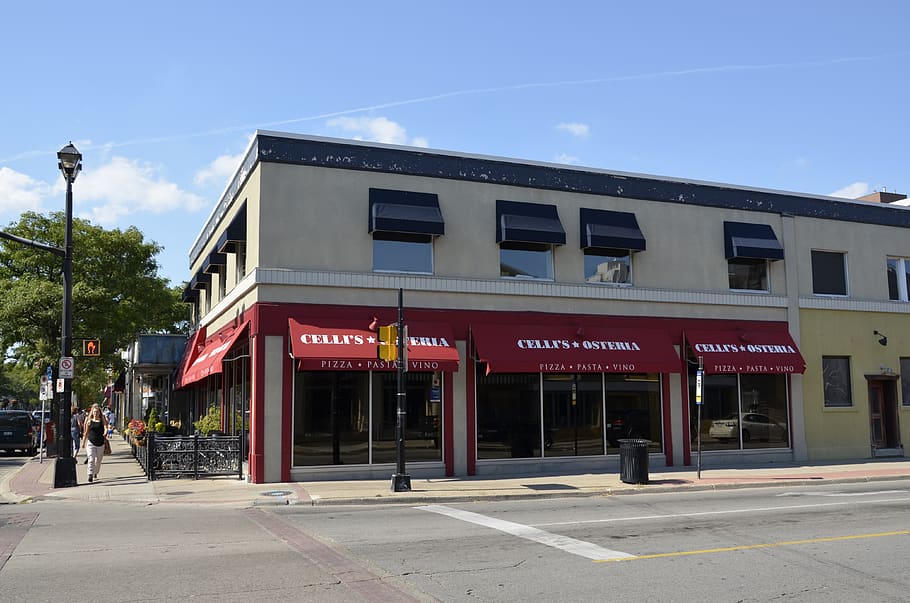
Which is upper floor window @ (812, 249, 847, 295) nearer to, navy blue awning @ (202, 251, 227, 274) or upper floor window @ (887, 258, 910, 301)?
upper floor window @ (887, 258, 910, 301)

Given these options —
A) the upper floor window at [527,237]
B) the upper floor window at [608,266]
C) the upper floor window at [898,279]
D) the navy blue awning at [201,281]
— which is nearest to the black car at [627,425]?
the upper floor window at [608,266]

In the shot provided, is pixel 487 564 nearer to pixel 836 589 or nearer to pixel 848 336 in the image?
pixel 836 589

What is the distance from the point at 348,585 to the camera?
808 centimetres

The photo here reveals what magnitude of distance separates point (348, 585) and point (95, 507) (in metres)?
9.03

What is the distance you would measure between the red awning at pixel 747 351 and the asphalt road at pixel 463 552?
24.5 feet

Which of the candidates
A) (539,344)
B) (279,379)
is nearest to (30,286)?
(279,379)

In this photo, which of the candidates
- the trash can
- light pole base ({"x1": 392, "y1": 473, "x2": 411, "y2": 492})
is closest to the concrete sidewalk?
light pole base ({"x1": 392, "y1": 473, "x2": 411, "y2": 492})

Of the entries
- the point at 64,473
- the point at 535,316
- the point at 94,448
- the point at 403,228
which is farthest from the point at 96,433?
the point at 535,316

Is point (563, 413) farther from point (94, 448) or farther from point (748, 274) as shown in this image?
point (94, 448)

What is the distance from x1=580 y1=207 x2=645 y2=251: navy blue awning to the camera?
851 inches

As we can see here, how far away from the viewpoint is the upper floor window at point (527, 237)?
20703 mm

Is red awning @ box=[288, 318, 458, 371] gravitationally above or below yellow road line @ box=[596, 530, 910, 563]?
above

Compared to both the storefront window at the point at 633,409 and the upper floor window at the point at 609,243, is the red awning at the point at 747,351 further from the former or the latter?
the upper floor window at the point at 609,243

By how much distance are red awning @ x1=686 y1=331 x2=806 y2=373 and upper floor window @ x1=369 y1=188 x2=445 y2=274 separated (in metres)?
8.06
